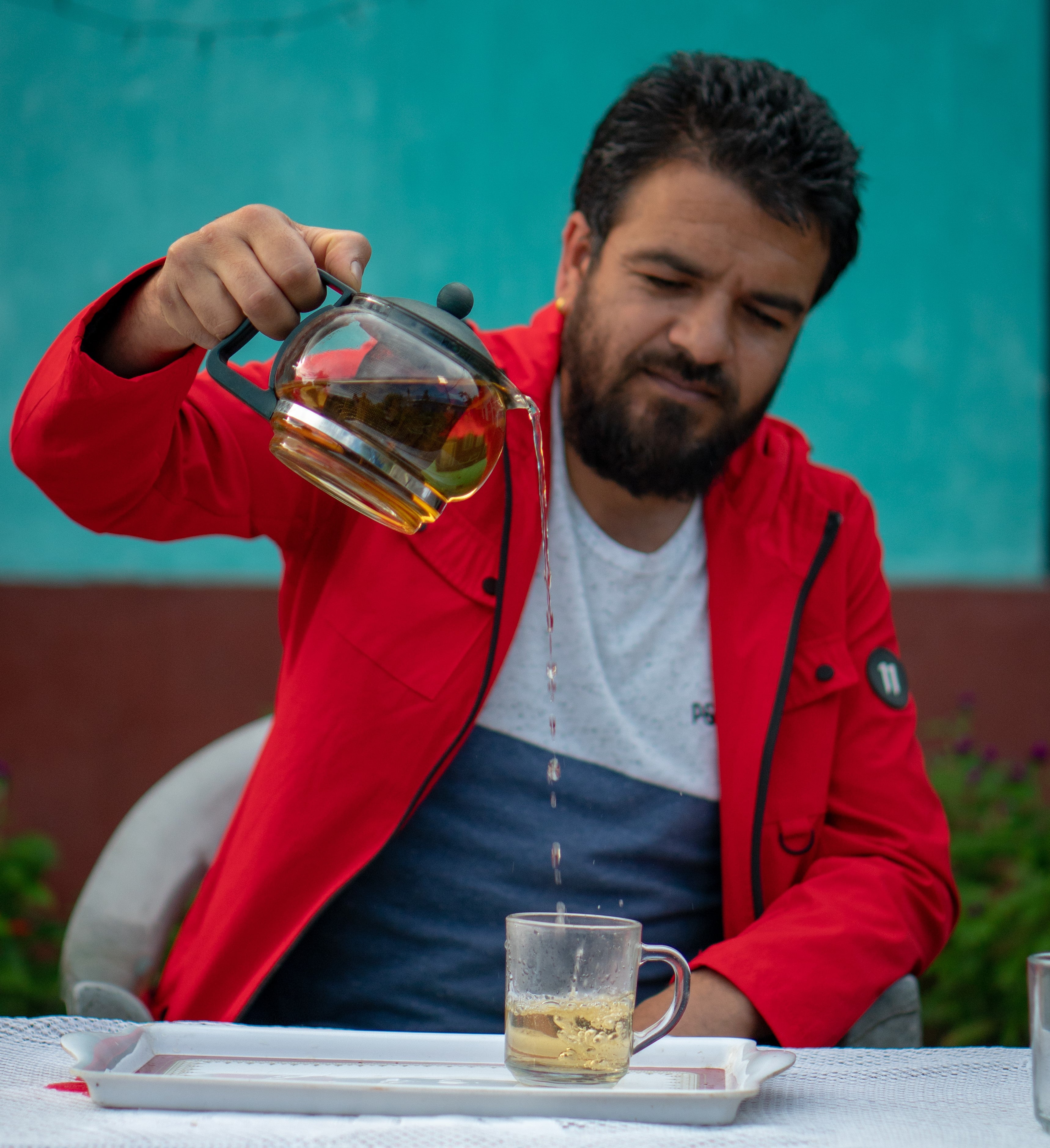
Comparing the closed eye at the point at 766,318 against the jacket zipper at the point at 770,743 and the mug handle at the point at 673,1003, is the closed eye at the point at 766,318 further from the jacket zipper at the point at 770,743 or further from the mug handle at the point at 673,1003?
the mug handle at the point at 673,1003

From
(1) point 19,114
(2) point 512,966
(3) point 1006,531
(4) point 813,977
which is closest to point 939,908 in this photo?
(4) point 813,977

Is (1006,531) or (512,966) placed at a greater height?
(1006,531)

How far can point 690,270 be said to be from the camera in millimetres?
1666

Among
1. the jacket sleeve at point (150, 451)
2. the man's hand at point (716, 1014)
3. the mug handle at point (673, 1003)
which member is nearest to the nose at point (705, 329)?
the jacket sleeve at point (150, 451)

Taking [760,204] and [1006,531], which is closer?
[760,204]

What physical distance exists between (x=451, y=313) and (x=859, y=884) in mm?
970

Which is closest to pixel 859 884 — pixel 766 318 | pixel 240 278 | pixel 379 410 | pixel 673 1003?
pixel 673 1003

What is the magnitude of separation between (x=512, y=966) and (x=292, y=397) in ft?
1.63

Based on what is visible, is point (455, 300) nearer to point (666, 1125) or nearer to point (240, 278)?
point (240, 278)

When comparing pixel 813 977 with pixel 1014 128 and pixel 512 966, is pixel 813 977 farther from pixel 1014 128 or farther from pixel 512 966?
pixel 1014 128

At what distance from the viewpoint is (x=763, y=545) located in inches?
72.1

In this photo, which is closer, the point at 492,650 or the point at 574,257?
the point at 492,650

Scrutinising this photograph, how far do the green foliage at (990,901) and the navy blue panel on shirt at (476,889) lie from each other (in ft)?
2.97

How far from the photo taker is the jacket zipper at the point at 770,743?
5.45 feet
